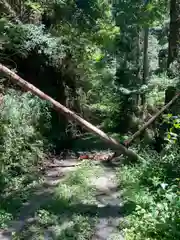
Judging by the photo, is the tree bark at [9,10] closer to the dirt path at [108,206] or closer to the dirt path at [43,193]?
the dirt path at [43,193]

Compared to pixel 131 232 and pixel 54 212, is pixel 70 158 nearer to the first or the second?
pixel 54 212

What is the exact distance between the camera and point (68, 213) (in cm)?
559

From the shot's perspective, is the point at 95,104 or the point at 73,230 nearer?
the point at 73,230

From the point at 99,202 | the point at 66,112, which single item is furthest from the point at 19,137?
the point at 99,202

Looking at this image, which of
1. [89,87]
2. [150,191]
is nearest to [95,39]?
[89,87]

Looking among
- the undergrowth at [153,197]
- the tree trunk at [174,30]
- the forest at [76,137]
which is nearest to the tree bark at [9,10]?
the forest at [76,137]

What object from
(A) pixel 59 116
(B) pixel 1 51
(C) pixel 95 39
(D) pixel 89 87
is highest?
(C) pixel 95 39

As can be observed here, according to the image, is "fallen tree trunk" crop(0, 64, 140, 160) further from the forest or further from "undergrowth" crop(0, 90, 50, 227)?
"undergrowth" crop(0, 90, 50, 227)

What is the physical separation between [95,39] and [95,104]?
11.7ft

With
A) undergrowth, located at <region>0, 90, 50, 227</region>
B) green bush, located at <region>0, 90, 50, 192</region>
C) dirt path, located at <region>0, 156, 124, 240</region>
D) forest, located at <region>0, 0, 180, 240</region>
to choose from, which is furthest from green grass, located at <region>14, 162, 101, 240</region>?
green bush, located at <region>0, 90, 50, 192</region>

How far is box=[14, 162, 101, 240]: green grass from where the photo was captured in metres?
4.90

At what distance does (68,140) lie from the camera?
1166 centimetres

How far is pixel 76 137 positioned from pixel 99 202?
6.79 metres

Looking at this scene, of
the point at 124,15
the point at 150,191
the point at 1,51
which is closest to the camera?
the point at 150,191
